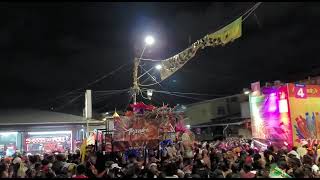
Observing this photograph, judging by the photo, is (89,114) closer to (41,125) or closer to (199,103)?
(41,125)

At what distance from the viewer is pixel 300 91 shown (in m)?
15.0

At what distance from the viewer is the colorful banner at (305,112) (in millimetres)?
14656

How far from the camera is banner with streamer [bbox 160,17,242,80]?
10996mm

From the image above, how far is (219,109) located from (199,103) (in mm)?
2541

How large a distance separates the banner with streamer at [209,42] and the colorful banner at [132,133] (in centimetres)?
341

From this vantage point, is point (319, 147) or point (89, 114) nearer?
point (89, 114)

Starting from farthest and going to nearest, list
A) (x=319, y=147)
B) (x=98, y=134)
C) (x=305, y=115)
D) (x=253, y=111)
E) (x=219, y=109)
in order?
(x=219, y=109) < (x=253, y=111) < (x=305, y=115) < (x=319, y=147) < (x=98, y=134)

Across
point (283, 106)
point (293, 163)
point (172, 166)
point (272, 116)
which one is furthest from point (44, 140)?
point (293, 163)

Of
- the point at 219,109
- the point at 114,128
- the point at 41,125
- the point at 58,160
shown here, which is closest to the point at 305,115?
the point at 114,128

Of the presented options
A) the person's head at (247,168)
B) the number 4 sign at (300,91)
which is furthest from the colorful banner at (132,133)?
the number 4 sign at (300,91)

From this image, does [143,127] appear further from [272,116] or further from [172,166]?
[272,116]

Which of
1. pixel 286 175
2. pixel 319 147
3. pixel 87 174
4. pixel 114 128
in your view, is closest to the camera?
pixel 286 175

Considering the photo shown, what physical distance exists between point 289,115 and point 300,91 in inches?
43.9

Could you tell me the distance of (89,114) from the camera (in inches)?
503
